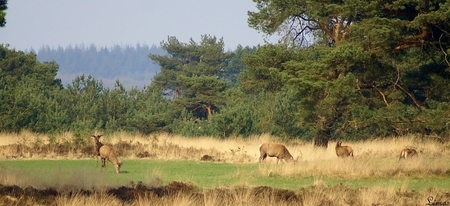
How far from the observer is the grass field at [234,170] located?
15852 millimetres

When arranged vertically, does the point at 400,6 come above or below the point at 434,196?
above

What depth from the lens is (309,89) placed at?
88.3ft

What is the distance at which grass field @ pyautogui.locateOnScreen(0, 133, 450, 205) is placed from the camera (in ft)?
52.0

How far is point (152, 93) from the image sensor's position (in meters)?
60.1

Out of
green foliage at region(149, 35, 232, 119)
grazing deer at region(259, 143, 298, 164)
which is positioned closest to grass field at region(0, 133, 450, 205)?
grazing deer at region(259, 143, 298, 164)

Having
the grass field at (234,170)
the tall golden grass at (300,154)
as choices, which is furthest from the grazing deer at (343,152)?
the grass field at (234,170)

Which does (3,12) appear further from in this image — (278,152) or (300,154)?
(300,154)

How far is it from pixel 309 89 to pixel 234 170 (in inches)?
192

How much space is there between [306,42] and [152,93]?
24984 mm

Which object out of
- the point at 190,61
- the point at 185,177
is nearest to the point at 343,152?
the point at 185,177

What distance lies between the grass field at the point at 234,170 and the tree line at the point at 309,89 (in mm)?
1921

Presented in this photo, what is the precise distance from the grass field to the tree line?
1921mm

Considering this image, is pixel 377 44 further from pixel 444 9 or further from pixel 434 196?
pixel 434 196

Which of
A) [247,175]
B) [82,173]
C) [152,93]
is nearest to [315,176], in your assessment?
[247,175]
